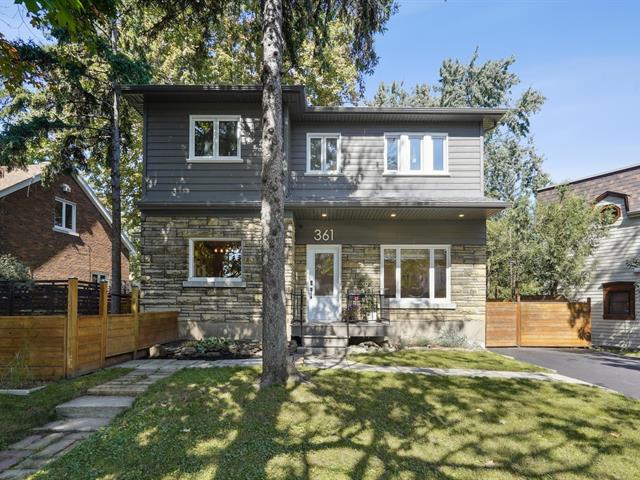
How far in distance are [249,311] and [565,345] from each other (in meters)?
9.74

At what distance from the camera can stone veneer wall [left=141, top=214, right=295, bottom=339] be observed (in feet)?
33.3

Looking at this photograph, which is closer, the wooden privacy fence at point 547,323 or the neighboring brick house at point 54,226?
the wooden privacy fence at point 547,323

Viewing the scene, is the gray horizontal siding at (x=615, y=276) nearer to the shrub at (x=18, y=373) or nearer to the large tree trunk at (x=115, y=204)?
the large tree trunk at (x=115, y=204)

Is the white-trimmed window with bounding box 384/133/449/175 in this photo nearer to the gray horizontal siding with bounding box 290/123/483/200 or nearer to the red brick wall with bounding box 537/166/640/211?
the gray horizontal siding with bounding box 290/123/483/200

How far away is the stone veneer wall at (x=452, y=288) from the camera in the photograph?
36.6 ft

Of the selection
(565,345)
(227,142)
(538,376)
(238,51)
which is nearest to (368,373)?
(538,376)

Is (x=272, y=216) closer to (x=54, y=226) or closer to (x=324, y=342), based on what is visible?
(x=324, y=342)

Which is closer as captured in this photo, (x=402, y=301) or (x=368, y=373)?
(x=368, y=373)

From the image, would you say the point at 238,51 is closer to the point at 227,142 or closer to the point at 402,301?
the point at 227,142

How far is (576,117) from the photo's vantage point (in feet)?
60.8

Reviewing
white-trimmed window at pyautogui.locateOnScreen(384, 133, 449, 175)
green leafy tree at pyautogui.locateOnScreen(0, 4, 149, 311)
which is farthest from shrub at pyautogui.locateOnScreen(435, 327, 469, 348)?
green leafy tree at pyautogui.locateOnScreen(0, 4, 149, 311)

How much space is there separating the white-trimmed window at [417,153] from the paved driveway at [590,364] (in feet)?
19.1

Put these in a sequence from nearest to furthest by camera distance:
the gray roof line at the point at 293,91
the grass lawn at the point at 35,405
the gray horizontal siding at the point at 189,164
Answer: the grass lawn at the point at 35,405
the gray roof line at the point at 293,91
the gray horizontal siding at the point at 189,164

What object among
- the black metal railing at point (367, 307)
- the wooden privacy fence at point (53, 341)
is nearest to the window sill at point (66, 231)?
the wooden privacy fence at point (53, 341)
